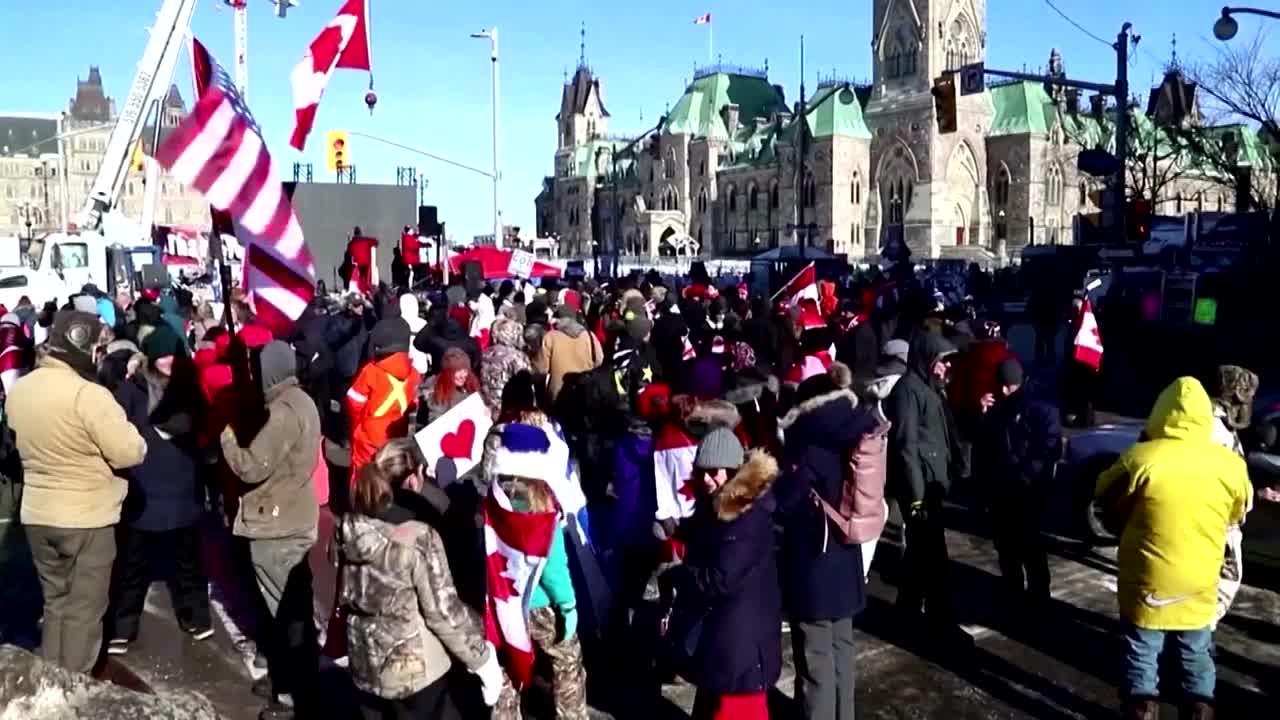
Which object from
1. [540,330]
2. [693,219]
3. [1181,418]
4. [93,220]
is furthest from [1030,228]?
[1181,418]

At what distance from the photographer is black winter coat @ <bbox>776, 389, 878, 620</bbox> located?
5.30 m

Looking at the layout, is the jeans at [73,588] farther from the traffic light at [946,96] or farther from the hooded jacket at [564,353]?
the traffic light at [946,96]

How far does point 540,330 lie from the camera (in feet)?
37.8

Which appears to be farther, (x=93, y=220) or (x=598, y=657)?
(x=93, y=220)

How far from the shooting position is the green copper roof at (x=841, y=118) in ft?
267

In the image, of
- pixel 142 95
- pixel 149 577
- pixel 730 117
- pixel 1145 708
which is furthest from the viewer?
pixel 730 117

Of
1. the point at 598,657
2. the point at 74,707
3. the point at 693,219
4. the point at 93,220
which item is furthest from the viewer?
the point at 693,219

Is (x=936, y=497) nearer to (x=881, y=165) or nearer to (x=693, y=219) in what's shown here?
(x=881, y=165)

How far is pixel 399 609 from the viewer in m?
4.36

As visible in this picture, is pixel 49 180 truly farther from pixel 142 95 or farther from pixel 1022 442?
pixel 1022 442

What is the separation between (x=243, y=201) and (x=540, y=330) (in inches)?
251

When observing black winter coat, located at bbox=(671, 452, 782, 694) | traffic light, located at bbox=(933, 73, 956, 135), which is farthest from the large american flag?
traffic light, located at bbox=(933, 73, 956, 135)

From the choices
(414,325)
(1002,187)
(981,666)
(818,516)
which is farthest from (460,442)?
(1002,187)

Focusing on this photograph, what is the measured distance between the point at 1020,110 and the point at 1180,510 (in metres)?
80.7
